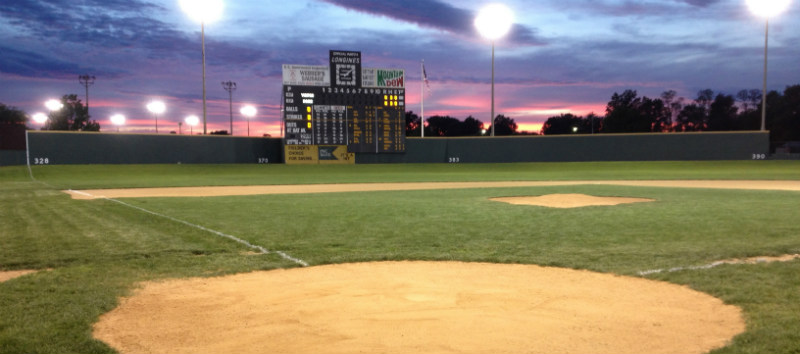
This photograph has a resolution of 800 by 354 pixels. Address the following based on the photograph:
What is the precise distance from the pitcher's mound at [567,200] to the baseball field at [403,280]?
0.77m

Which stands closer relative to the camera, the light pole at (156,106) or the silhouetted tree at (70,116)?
the light pole at (156,106)

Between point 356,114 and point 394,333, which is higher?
point 356,114

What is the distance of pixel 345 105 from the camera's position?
106 ft

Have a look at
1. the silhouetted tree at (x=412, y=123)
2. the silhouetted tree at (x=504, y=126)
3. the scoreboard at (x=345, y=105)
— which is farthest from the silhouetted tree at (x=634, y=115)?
the scoreboard at (x=345, y=105)

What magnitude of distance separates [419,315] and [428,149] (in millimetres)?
33416

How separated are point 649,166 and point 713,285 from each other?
103 ft

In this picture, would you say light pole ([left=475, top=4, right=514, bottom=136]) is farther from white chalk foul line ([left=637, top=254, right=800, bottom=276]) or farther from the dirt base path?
white chalk foul line ([left=637, top=254, right=800, bottom=276])

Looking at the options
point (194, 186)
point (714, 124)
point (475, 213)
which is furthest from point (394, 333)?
point (714, 124)

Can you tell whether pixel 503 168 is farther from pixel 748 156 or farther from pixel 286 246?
pixel 286 246

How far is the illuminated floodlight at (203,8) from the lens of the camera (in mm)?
30531

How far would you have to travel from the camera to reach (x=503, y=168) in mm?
35219

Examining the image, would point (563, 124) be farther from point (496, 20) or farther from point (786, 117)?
point (496, 20)

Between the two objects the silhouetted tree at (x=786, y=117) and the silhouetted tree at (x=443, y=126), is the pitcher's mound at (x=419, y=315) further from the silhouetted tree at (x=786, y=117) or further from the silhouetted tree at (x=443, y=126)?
the silhouetted tree at (x=443, y=126)

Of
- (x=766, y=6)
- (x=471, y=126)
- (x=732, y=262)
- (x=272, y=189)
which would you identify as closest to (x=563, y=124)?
(x=471, y=126)
